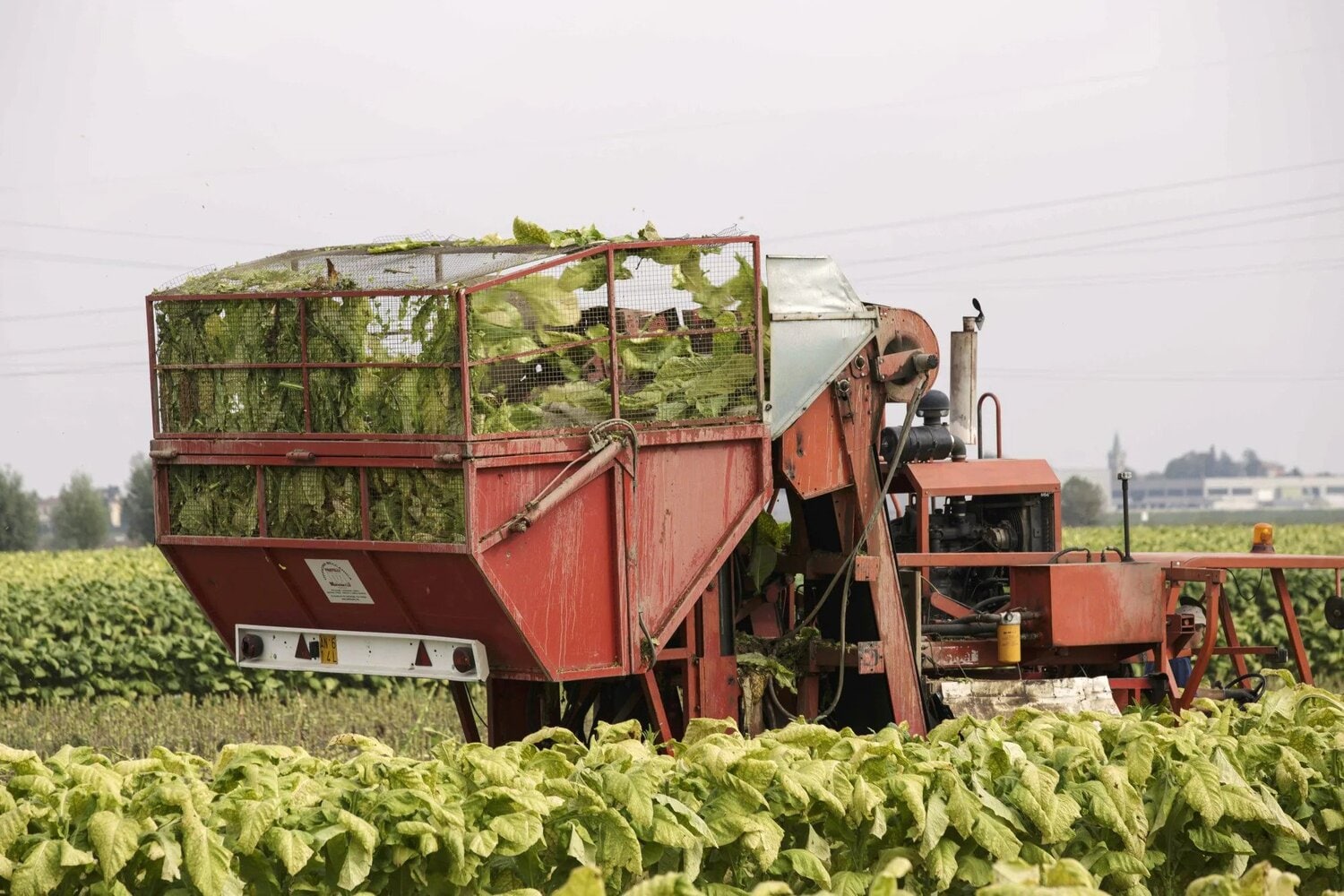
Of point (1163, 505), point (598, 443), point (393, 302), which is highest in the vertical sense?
point (393, 302)

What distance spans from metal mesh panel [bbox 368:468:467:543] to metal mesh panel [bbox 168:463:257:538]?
679mm

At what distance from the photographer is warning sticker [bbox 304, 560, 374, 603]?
24.5 feet

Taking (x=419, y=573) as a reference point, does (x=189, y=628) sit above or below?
below

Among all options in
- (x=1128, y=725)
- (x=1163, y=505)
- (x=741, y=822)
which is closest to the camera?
(x=741, y=822)

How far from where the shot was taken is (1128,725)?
A: 632 cm

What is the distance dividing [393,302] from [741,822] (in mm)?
2886

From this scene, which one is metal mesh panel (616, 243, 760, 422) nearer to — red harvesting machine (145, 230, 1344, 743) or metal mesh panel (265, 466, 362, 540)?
red harvesting machine (145, 230, 1344, 743)

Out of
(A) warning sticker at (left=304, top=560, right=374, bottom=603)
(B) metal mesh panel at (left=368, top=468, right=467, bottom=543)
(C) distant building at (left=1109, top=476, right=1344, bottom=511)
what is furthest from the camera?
(C) distant building at (left=1109, top=476, right=1344, bottom=511)

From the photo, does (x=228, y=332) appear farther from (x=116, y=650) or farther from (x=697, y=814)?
(x=116, y=650)

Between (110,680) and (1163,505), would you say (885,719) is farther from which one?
(1163,505)

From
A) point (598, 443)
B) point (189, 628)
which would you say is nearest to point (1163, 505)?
point (189, 628)

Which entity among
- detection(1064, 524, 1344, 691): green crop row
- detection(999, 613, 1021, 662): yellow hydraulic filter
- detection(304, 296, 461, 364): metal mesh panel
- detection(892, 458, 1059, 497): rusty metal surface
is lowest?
detection(1064, 524, 1344, 691): green crop row

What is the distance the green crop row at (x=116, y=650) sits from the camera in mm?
16047

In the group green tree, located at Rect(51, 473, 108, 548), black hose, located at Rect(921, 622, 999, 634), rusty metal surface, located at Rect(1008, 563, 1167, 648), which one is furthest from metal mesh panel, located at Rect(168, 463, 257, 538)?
green tree, located at Rect(51, 473, 108, 548)
